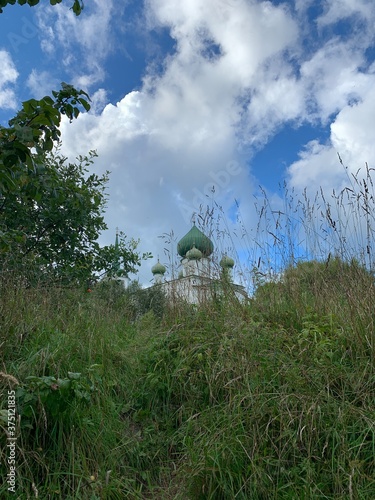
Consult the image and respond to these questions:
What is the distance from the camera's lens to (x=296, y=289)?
13.0 feet

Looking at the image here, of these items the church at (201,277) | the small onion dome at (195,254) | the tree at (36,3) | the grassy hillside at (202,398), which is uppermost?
the tree at (36,3)

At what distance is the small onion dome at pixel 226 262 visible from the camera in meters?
4.49

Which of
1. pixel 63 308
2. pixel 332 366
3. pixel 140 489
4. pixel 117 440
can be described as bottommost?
pixel 140 489

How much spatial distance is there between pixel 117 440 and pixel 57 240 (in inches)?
151

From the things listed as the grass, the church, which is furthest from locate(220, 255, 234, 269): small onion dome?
the grass

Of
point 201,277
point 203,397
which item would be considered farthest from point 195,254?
point 203,397

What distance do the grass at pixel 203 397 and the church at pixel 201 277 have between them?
0.22 metres

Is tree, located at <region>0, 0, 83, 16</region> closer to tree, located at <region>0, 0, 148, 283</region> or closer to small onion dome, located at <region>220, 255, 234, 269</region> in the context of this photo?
tree, located at <region>0, 0, 148, 283</region>

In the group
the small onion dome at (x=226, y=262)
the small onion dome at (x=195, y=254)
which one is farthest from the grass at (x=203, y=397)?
the small onion dome at (x=195, y=254)

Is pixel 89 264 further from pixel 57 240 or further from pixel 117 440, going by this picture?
pixel 117 440

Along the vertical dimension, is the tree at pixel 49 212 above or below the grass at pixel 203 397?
above

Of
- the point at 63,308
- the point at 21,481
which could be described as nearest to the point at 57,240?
the point at 63,308

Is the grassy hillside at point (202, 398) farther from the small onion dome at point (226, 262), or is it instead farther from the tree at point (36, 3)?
the tree at point (36, 3)

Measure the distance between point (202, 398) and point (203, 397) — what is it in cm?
1
